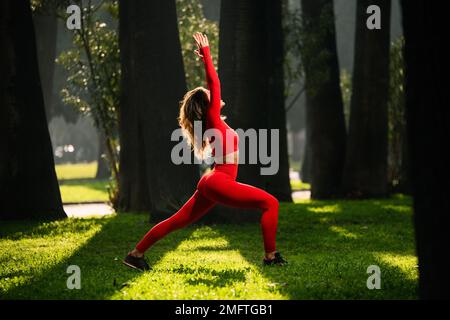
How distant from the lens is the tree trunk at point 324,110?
21.2m

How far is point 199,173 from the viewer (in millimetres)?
14086

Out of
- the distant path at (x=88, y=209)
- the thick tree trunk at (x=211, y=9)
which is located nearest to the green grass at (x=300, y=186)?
the distant path at (x=88, y=209)

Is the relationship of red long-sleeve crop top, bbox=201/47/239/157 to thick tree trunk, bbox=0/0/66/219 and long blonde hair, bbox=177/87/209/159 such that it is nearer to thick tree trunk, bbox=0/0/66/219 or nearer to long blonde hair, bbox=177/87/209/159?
long blonde hair, bbox=177/87/209/159

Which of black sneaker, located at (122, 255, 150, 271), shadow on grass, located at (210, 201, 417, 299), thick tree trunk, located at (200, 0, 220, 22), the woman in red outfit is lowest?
shadow on grass, located at (210, 201, 417, 299)

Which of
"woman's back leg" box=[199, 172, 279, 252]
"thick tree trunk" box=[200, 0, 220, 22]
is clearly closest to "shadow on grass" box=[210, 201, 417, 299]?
"woman's back leg" box=[199, 172, 279, 252]

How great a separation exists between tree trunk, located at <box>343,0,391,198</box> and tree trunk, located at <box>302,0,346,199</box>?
69cm

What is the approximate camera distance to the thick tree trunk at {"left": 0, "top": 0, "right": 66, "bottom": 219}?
48.3 ft

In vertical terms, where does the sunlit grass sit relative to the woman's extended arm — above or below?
below

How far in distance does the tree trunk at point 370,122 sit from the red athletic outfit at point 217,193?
12.5 metres

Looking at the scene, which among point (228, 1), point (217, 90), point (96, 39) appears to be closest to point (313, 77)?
point (96, 39)

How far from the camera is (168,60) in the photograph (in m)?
13.6

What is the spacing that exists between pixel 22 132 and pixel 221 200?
787 cm

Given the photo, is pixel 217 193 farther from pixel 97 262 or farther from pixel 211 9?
pixel 211 9

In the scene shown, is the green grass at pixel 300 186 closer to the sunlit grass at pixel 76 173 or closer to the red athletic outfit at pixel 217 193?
the sunlit grass at pixel 76 173
